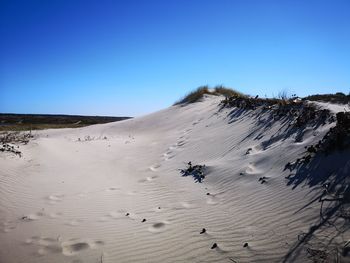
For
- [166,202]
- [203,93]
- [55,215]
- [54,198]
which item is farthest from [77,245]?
[203,93]

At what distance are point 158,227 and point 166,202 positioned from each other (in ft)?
3.82

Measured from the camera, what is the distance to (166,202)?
6.09 meters

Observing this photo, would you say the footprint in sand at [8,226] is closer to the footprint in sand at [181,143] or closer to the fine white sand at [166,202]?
the fine white sand at [166,202]

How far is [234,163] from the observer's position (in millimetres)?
7277

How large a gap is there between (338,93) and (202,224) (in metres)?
9.08

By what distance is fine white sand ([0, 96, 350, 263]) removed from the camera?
13.6 feet

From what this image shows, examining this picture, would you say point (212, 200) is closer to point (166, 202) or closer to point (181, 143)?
point (166, 202)

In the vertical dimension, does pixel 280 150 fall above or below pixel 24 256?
above

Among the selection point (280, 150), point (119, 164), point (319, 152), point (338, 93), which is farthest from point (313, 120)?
point (119, 164)

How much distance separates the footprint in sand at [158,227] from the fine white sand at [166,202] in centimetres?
2

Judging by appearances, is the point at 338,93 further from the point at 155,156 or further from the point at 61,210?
the point at 61,210

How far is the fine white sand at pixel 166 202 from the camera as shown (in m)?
4.14

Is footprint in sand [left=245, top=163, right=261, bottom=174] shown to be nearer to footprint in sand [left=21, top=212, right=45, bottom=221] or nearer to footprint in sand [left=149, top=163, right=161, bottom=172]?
footprint in sand [left=149, top=163, right=161, bottom=172]

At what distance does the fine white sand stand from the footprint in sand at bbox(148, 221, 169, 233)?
17 millimetres
